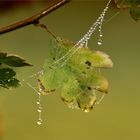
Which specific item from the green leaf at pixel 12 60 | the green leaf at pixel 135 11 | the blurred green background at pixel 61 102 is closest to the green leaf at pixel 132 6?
the green leaf at pixel 135 11

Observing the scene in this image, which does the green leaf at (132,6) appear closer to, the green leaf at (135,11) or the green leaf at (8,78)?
the green leaf at (135,11)

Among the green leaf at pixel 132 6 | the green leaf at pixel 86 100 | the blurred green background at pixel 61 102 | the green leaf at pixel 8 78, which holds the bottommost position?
the blurred green background at pixel 61 102

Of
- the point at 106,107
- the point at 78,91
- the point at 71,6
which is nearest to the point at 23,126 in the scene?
the point at 106,107

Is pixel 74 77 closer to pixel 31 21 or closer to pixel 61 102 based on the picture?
pixel 31 21

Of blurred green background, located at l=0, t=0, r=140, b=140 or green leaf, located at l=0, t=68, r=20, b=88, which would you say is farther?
blurred green background, located at l=0, t=0, r=140, b=140

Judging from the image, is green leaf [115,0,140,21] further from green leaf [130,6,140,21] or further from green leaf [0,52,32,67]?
green leaf [0,52,32,67]

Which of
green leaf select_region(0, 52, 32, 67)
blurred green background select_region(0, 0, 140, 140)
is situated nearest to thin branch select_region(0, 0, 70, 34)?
green leaf select_region(0, 52, 32, 67)
